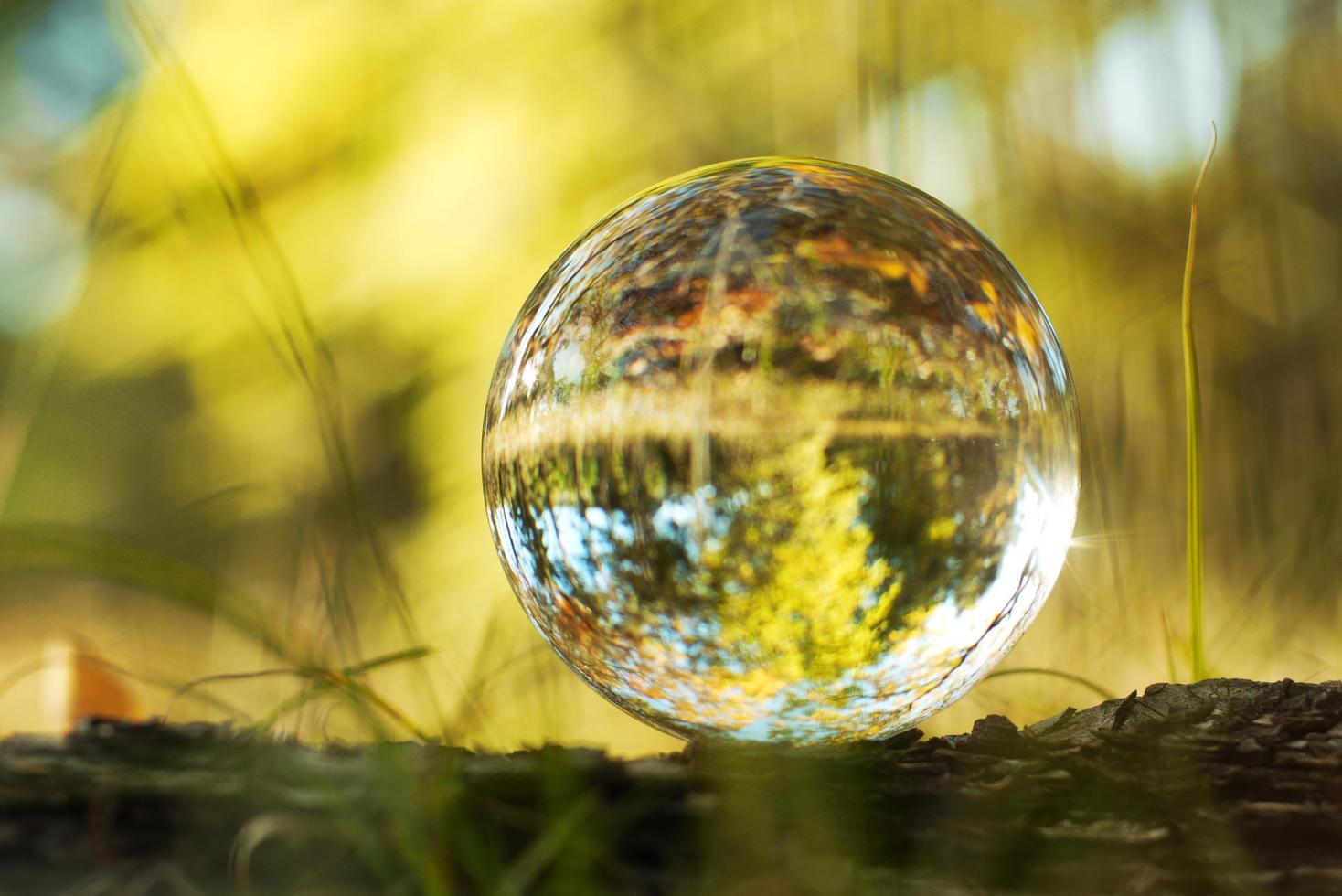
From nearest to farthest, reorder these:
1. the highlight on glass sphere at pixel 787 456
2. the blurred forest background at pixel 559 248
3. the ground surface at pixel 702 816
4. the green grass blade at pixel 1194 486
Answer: the ground surface at pixel 702 816
the highlight on glass sphere at pixel 787 456
the green grass blade at pixel 1194 486
the blurred forest background at pixel 559 248

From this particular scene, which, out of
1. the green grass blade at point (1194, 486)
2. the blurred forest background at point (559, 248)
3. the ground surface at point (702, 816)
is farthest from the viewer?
the blurred forest background at point (559, 248)

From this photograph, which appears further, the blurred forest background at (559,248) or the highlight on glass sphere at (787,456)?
the blurred forest background at (559,248)

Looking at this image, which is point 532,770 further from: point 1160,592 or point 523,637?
point 1160,592

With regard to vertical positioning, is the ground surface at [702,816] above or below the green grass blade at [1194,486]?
below

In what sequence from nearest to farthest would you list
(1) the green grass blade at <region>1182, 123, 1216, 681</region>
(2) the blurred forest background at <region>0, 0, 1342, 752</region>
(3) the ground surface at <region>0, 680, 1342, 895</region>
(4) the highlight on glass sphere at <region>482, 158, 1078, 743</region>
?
(3) the ground surface at <region>0, 680, 1342, 895</region>
(4) the highlight on glass sphere at <region>482, 158, 1078, 743</region>
(1) the green grass blade at <region>1182, 123, 1216, 681</region>
(2) the blurred forest background at <region>0, 0, 1342, 752</region>

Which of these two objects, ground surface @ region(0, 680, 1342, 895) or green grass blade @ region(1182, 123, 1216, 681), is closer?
ground surface @ region(0, 680, 1342, 895)

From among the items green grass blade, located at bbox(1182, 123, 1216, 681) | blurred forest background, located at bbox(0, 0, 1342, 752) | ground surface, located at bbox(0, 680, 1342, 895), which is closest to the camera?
ground surface, located at bbox(0, 680, 1342, 895)
